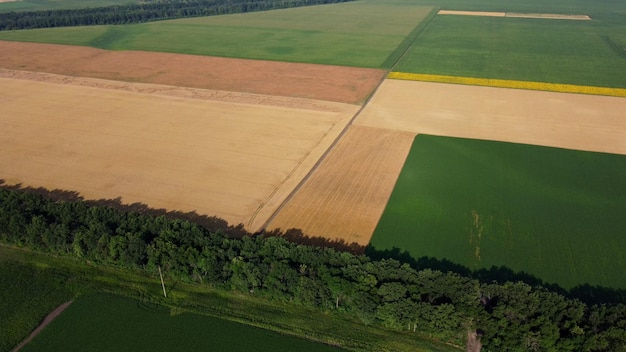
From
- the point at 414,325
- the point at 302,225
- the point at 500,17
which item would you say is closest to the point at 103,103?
the point at 302,225

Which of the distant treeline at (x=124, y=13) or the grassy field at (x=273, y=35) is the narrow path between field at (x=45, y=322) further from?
the distant treeline at (x=124, y=13)

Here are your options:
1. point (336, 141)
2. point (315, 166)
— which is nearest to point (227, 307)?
point (315, 166)

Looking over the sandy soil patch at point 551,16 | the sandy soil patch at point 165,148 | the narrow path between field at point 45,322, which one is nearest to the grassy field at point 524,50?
the sandy soil patch at point 551,16

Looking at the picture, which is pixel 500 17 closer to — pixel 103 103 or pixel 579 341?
pixel 103 103

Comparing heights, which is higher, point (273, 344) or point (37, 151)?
point (37, 151)

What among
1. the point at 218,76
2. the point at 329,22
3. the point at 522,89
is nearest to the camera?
the point at 522,89

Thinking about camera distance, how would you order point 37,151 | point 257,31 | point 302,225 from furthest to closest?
1. point 257,31
2. point 37,151
3. point 302,225
